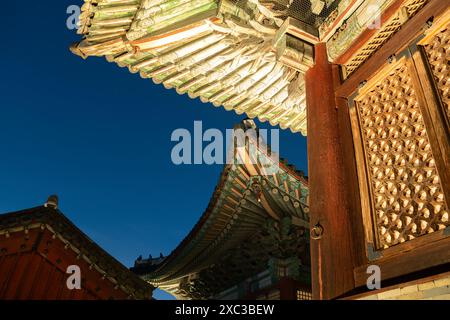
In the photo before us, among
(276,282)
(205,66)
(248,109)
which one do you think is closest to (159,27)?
(205,66)

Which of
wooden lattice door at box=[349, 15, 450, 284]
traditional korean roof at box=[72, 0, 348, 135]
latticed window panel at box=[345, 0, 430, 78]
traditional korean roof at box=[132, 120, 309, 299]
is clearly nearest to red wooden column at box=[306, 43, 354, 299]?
wooden lattice door at box=[349, 15, 450, 284]

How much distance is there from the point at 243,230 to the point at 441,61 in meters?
8.71

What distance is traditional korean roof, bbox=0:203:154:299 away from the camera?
5613mm

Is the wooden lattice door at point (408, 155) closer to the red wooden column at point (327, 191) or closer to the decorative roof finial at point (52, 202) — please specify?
the red wooden column at point (327, 191)

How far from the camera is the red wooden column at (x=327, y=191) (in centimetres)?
261

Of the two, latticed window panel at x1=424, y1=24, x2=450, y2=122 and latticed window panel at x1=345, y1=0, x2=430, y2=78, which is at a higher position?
latticed window panel at x1=345, y1=0, x2=430, y2=78

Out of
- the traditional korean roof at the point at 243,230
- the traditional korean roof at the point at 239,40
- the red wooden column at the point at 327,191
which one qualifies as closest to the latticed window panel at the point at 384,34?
the traditional korean roof at the point at 239,40

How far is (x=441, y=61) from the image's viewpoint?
8.45ft

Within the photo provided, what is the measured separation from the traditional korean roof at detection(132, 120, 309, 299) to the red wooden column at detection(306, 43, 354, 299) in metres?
4.64

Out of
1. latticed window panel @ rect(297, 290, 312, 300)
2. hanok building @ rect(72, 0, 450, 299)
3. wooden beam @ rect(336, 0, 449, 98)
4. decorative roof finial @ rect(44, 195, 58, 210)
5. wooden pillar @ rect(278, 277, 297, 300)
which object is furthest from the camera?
latticed window panel @ rect(297, 290, 312, 300)

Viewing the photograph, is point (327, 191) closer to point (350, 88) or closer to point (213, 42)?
point (350, 88)

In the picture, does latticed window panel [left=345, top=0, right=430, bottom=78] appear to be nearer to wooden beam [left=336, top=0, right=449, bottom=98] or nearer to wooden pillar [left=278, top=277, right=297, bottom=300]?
wooden beam [left=336, top=0, right=449, bottom=98]
